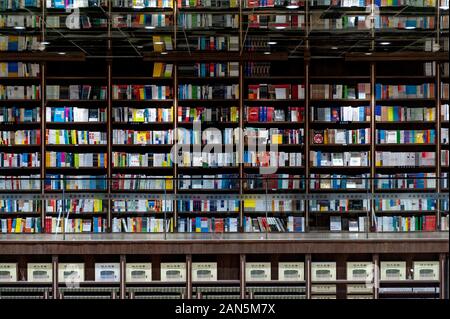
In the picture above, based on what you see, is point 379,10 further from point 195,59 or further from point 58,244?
point 58,244

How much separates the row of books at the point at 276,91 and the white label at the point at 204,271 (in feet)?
7.19

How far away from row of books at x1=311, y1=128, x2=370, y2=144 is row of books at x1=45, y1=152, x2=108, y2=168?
2.15 m

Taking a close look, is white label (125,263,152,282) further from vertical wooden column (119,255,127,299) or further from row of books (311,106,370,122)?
row of books (311,106,370,122)

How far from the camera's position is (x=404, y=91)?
23.7ft

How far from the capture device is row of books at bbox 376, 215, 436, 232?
211 inches

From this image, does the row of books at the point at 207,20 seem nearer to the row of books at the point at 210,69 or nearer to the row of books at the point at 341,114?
the row of books at the point at 210,69

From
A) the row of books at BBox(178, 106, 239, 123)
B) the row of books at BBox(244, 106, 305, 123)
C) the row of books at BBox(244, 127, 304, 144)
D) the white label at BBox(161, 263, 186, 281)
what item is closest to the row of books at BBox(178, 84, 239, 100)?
the row of books at BBox(178, 106, 239, 123)

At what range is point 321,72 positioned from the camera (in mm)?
7293

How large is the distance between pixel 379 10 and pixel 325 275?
2058 mm

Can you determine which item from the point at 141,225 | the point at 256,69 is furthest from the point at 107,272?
the point at 256,69

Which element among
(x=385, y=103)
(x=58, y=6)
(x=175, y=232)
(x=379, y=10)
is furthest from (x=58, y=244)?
(x=385, y=103)

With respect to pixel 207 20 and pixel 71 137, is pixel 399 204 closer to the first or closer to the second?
pixel 207 20

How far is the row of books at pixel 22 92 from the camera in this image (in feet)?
23.2
